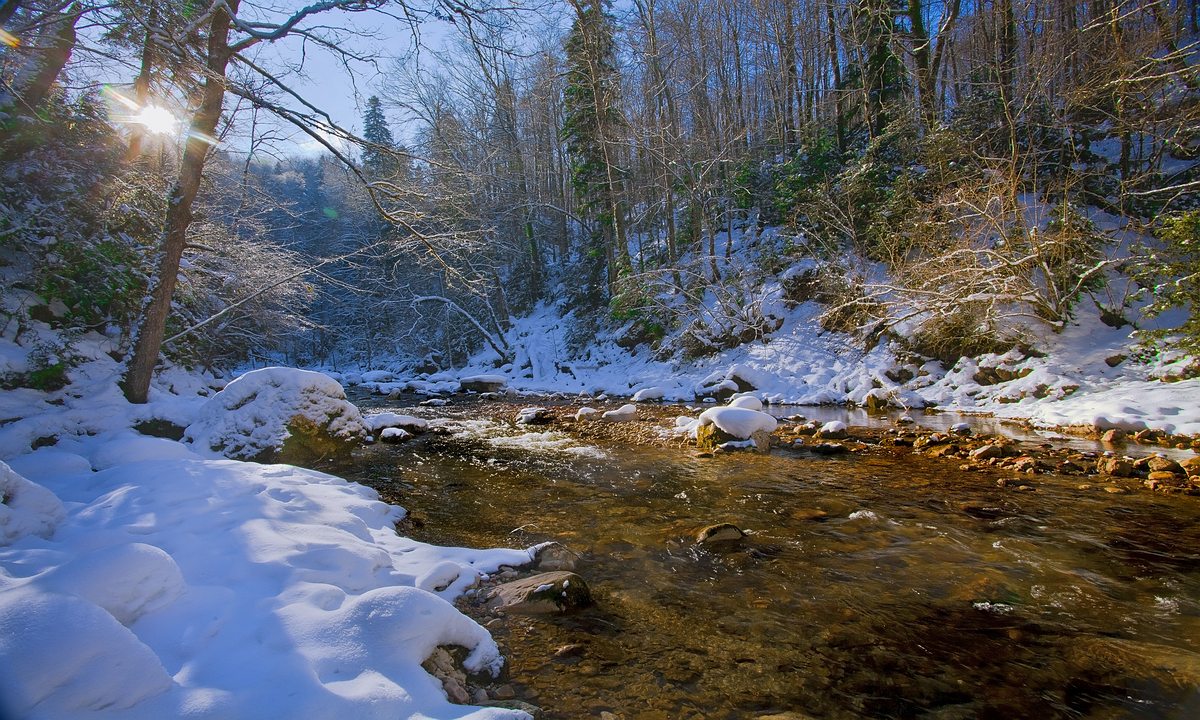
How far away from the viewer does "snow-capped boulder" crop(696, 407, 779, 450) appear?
7.79 m

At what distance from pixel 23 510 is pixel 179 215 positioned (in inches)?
204

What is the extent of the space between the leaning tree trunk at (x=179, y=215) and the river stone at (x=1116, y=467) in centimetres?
1074

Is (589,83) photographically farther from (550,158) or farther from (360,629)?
(360,629)

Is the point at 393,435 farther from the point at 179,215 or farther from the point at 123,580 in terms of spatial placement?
the point at 123,580

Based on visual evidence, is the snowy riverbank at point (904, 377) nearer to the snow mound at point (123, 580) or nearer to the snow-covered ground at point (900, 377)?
the snow-covered ground at point (900, 377)

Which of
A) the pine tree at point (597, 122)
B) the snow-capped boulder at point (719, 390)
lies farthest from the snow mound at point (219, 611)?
the pine tree at point (597, 122)

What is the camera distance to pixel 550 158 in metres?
27.4

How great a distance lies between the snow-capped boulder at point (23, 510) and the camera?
2605mm

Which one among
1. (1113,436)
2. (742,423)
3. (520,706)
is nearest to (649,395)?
(742,423)

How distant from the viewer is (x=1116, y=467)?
559 cm

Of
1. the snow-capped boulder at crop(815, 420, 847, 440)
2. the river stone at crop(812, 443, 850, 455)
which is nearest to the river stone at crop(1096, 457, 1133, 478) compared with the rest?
the river stone at crop(812, 443, 850, 455)

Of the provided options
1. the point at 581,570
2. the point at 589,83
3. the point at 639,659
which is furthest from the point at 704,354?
the point at 639,659

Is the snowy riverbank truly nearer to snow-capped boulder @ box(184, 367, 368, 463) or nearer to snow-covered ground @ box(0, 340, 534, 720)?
snow-capped boulder @ box(184, 367, 368, 463)

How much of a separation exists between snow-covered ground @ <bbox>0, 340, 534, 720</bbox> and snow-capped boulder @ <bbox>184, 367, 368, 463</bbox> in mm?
1981
